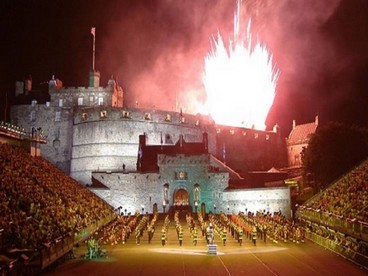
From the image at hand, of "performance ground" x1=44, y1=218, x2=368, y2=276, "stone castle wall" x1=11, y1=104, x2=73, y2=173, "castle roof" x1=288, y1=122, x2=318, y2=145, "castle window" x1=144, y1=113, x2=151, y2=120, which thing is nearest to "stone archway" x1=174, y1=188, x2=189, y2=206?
"castle window" x1=144, y1=113, x2=151, y2=120

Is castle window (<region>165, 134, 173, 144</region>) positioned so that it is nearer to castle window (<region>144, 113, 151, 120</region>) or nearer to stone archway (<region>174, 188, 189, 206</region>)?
castle window (<region>144, 113, 151, 120</region>)

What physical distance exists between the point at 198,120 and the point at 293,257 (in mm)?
52131

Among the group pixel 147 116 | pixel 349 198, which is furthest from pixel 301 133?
pixel 349 198

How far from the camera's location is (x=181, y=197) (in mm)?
57312

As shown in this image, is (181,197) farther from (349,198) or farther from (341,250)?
(341,250)

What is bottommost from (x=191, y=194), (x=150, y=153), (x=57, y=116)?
(x=191, y=194)

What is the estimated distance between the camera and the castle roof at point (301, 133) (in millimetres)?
94062

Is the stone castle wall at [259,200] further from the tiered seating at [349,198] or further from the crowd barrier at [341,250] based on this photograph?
the crowd barrier at [341,250]

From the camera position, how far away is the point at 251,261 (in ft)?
71.9

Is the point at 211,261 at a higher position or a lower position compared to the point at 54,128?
lower

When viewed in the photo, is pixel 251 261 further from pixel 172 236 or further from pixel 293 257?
pixel 172 236

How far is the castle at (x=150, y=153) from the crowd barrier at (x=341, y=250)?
983 inches

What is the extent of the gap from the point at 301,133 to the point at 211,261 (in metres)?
78.4

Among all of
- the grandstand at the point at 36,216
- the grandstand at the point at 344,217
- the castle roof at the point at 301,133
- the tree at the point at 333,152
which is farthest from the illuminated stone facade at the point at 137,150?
the grandstand at the point at 344,217
